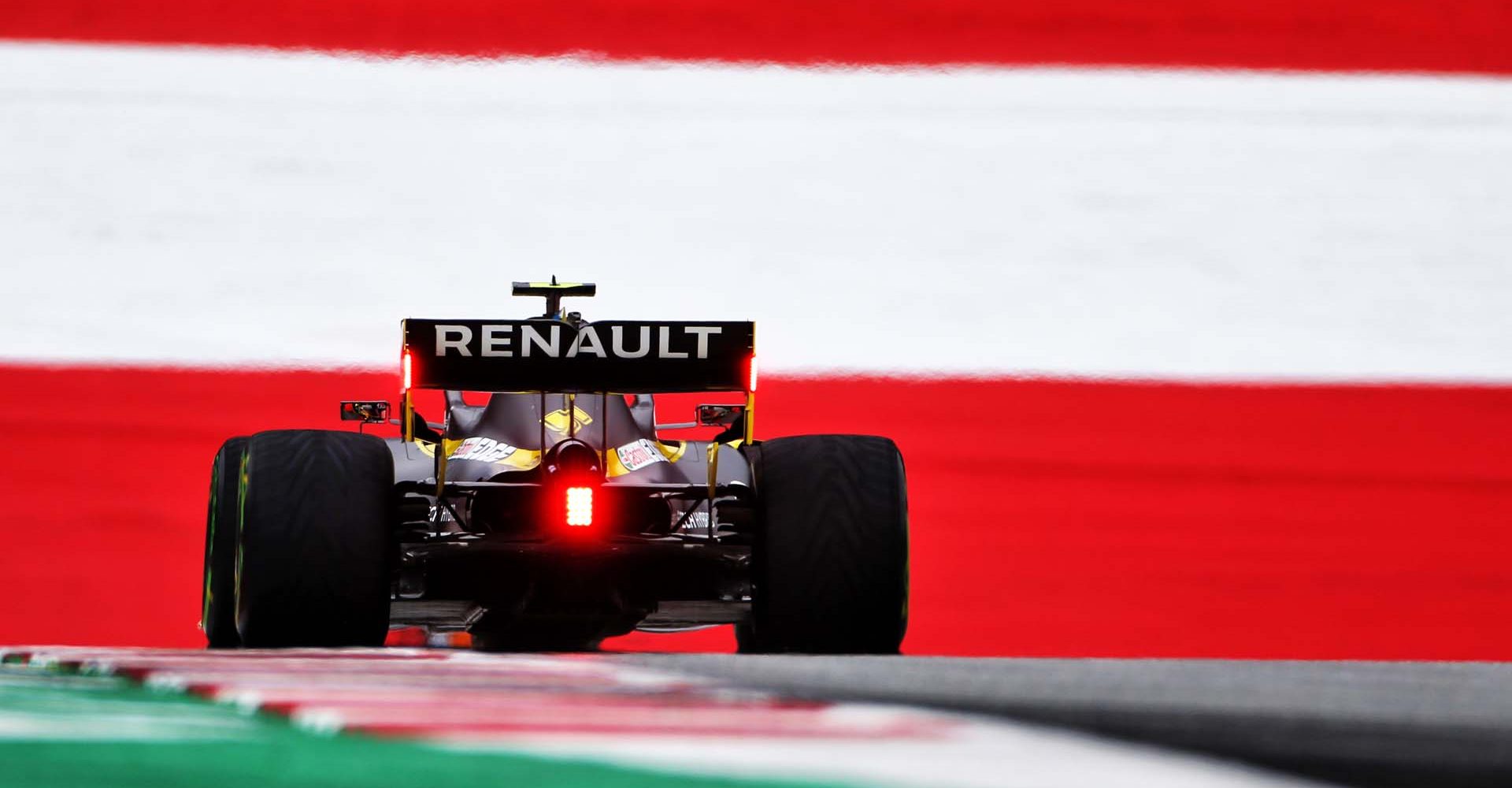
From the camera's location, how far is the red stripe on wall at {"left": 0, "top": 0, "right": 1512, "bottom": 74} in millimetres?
5879

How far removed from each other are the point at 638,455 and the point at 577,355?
Answer: 17.3 inches

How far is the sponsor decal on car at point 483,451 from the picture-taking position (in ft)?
15.5

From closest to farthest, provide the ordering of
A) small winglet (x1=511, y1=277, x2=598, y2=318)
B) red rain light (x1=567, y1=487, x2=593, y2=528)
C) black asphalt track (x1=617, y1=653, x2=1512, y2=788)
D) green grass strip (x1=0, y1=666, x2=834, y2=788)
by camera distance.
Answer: green grass strip (x1=0, y1=666, x2=834, y2=788) → black asphalt track (x1=617, y1=653, x2=1512, y2=788) → red rain light (x1=567, y1=487, x2=593, y2=528) → small winglet (x1=511, y1=277, x2=598, y2=318)

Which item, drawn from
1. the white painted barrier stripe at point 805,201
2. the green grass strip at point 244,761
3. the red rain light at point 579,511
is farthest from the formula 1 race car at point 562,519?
the green grass strip at point 244,761

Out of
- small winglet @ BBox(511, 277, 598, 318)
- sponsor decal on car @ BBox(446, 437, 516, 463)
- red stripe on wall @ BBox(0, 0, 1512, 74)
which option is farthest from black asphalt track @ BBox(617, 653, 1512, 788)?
red stripe on wall @ BBox(0, 0, 1512, 74)

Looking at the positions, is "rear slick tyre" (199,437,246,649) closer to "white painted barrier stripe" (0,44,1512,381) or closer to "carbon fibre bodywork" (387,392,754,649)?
"carbon fibre bodywork" (387,392,754,649)

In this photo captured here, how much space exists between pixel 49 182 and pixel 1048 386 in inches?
108

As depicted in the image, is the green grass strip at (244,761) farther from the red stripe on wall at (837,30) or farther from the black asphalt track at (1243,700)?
the red stripe on wall at (837,30)

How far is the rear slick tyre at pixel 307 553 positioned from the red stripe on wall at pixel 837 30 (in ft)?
Result: 6.65

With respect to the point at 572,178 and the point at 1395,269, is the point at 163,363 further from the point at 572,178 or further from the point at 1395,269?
the point at 1395,269

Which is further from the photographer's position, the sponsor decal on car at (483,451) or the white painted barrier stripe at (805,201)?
the white painted barrier stripe at (805,201)

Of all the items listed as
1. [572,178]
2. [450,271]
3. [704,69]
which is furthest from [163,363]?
[704,69]

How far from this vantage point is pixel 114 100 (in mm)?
5891

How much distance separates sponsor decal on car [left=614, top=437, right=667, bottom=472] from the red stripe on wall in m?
1.49
